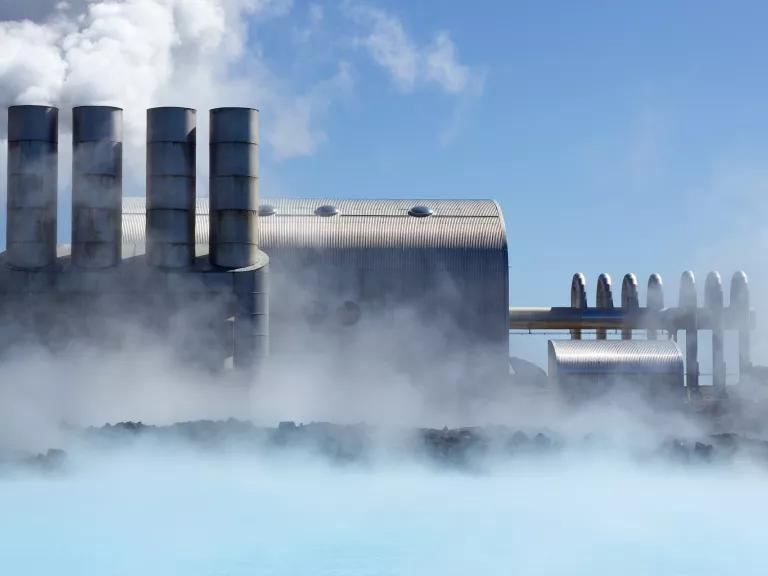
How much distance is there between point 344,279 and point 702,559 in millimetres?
22753

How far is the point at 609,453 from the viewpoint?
39.9 meters

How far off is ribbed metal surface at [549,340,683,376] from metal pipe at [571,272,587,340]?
23.5 ft

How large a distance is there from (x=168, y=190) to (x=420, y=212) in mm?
11019

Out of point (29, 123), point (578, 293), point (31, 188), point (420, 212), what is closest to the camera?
point (31, 188)

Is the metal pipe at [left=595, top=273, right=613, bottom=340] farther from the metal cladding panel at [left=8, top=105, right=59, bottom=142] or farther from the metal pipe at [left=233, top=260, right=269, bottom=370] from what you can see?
the metal cladding panel at [left=8, top=105, right=59, bottom=142]

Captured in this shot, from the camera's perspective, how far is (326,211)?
48.7 m

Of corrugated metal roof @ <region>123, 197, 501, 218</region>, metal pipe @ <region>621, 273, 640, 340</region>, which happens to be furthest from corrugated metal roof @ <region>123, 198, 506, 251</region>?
metal pipe @ <region>621, 273, 640, 340</region>

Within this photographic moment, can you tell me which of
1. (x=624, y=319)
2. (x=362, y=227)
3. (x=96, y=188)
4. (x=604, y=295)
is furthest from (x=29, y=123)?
(x=604, y=295)

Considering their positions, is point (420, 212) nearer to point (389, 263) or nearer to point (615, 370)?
point (389, 263)

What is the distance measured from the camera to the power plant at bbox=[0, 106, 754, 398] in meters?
42.3

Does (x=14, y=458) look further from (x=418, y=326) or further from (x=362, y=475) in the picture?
(x=418, y=326)

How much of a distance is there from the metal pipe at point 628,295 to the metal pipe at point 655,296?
1.89ft

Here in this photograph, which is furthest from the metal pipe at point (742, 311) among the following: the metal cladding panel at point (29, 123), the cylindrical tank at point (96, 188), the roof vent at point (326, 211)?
the metal cladding panel at point (29, 123)

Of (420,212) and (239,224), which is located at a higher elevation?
(420,212)
